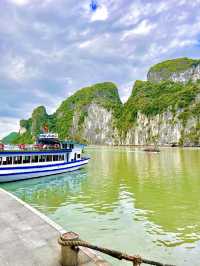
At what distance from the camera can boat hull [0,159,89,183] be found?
99.8 feet

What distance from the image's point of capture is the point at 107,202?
69.5 feet

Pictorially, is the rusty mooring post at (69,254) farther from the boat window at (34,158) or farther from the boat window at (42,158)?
the boat window at (42,158)

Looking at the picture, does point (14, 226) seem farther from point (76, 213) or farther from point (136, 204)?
point (136, 204)

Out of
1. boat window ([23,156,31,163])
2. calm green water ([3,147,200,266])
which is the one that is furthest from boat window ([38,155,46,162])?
calm green water ([3,147,200,266])

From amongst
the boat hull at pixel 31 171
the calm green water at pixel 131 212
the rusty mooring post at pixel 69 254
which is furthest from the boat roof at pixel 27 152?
the rusty mooring post at pixel 69 254

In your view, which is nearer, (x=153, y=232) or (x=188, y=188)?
(x=153, y=232)

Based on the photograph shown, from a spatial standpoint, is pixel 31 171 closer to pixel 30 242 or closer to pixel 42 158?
pixel 42 158

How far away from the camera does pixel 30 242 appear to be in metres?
9.45

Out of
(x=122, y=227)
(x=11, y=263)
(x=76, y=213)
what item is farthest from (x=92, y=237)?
(x=11, y=263)

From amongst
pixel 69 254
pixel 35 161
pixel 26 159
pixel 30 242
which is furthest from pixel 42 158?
pixel 69 254

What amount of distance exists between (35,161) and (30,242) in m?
26.3

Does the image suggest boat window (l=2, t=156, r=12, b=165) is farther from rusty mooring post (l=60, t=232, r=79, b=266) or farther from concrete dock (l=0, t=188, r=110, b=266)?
rusty mooring post (l=60, t=232, r=79, b=266)

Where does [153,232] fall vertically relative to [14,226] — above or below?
below

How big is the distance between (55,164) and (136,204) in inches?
780
